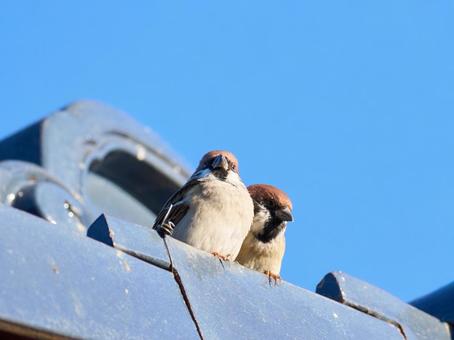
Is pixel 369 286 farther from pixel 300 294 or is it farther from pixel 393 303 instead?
pixel 300 294

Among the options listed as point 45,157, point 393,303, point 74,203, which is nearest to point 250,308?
point 393,303

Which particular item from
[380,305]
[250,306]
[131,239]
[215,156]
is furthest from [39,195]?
[131,239]

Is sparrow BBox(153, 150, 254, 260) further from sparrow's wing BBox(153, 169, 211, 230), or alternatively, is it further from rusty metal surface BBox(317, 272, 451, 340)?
rusty metal surface BBox(317, 272, 451, 340)

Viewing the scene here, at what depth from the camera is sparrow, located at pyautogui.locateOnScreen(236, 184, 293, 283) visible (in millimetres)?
6141

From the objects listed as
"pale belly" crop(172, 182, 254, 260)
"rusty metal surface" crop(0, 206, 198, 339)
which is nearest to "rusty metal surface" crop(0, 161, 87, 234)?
"pale belly" crop(172, 182, 254, 260)

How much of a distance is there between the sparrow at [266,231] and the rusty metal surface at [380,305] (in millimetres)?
1203

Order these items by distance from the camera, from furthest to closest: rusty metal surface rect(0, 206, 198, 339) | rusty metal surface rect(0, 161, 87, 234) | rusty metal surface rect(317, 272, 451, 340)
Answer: rusty metal surface rect(0, 161, 87, 234) < rusty metal surface rect(317, 272, 451, 340) < rusty metal surface rect(0, 206, 198, 339)

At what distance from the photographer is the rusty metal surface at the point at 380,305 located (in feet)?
15.2

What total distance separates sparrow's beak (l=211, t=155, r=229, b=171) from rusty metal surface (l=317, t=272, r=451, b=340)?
1389 mm

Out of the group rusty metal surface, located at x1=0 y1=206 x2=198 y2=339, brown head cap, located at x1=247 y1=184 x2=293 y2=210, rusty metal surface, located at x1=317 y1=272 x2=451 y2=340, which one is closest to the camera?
rusty metal surface, located at x1=0 y1=206 x2=198 y2=339

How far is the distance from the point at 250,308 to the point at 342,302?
73cm

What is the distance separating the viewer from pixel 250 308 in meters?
3.94

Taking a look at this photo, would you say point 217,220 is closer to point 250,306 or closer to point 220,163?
point 220,163

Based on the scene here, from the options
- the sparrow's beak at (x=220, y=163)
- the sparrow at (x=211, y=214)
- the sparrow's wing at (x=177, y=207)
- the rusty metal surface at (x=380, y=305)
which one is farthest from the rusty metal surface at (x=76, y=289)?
the sparrow's beak at (x=220, y=163)
